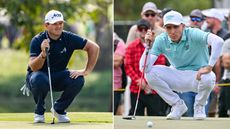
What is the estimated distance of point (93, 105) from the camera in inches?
1227

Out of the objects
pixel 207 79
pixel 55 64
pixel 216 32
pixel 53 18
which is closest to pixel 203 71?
pixel 207 79

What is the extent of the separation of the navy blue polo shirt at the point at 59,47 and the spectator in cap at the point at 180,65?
1201mm

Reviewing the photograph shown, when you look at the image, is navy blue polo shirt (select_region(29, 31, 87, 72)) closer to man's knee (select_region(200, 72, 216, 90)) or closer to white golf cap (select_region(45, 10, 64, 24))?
white golf cap (select_region(45, 10, 64, 24))

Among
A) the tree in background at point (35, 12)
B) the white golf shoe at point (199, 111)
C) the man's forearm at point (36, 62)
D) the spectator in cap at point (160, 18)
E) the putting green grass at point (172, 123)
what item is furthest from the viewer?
the tree in background at point (35, 12)

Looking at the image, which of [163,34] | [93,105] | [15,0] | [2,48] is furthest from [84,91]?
[163,34]

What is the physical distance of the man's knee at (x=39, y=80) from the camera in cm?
1172

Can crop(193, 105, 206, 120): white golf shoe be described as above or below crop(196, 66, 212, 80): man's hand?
below

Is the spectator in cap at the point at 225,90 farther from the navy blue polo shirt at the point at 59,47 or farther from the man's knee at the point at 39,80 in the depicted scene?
the man's knee at the point at 39,80

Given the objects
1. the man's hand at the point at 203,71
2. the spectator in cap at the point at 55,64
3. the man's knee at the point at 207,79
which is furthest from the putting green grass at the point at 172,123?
the spectator in cap at the point at 55,64

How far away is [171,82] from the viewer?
12992 millimetres

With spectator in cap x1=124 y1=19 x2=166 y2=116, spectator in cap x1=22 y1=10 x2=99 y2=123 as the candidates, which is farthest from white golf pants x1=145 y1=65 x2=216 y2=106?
spectator in cap x1=22 y1=10 x2=99 y2=123

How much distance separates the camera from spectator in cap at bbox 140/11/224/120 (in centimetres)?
1258

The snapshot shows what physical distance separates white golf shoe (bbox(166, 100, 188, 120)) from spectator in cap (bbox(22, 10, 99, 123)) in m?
1.45

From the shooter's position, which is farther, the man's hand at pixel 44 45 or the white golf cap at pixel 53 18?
the white golf cap at pixel 53 18
